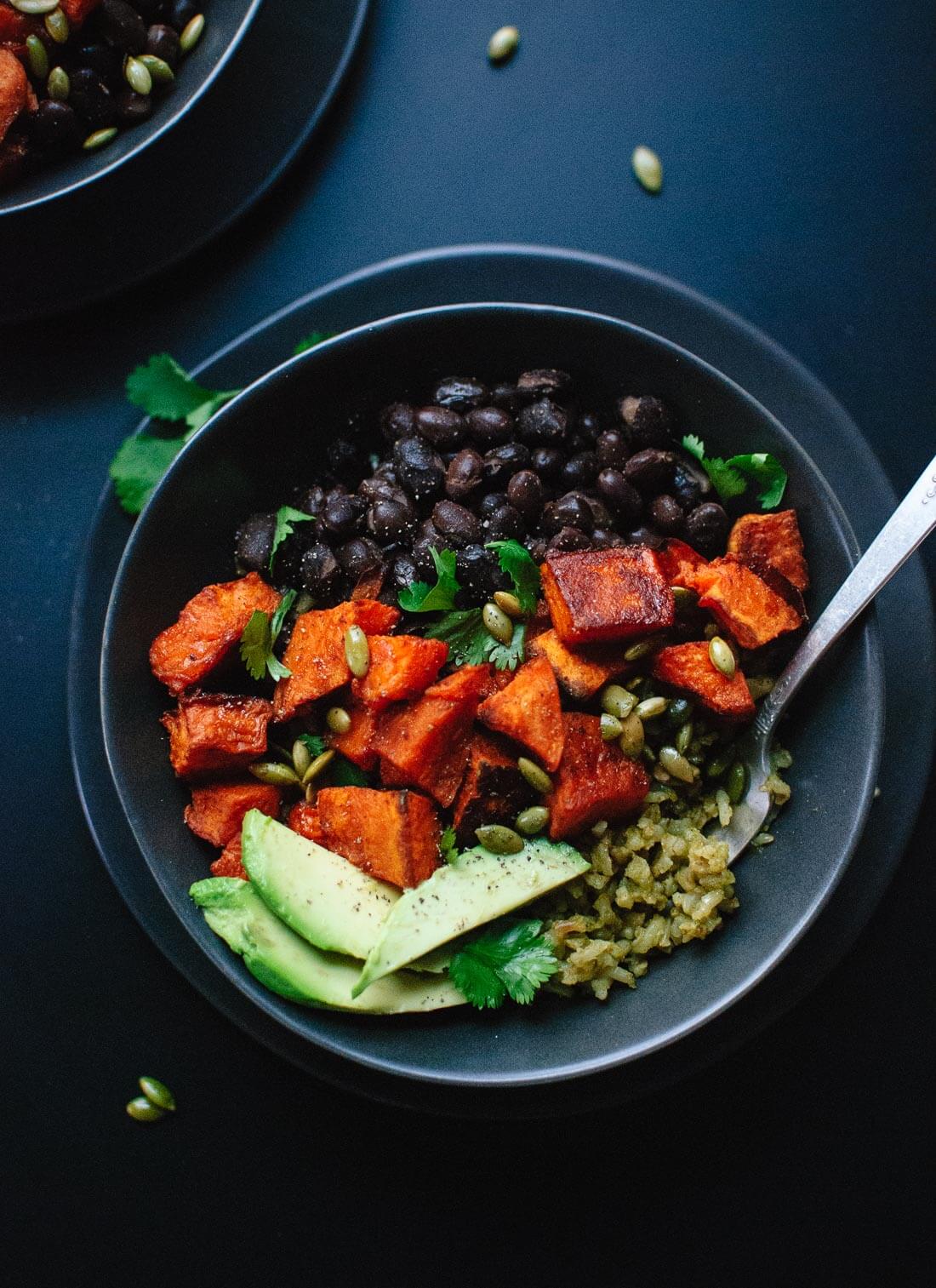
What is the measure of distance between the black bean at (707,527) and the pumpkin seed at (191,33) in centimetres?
173

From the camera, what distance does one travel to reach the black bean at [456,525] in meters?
2.24

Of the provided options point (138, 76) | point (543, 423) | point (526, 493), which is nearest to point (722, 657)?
point (526, 493)

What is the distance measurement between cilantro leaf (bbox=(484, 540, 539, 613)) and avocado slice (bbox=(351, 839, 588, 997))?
524 millimetres

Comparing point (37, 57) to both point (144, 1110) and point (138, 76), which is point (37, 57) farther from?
point (144, 1110)

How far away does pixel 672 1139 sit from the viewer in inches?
103

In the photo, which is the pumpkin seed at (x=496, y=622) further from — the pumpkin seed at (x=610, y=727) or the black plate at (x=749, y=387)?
the black plate at (x=749, y=387)

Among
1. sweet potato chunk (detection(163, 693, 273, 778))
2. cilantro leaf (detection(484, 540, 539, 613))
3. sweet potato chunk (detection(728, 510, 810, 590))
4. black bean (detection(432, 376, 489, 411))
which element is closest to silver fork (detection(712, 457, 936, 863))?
sweet potato chunk (detection(728, 510, 810, 590))

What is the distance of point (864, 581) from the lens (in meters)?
2.04

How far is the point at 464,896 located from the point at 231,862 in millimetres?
547

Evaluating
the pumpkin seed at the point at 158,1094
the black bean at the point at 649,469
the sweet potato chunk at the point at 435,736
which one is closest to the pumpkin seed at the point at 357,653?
the sweet potato chunk at the point at 435,736

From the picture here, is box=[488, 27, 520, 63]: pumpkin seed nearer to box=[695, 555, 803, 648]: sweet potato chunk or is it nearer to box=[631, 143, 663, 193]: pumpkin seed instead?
box=[631, 143, 663, 193]: pumpkin seed

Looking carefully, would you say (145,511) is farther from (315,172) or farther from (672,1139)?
(672,1139)

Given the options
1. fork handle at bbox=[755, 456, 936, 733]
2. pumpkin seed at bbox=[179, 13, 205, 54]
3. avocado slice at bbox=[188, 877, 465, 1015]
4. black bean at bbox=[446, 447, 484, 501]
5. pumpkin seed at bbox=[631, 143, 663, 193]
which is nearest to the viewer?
fork handle at bbox=[755, 456, 936, 733]

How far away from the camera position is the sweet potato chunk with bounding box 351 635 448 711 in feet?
6.86
